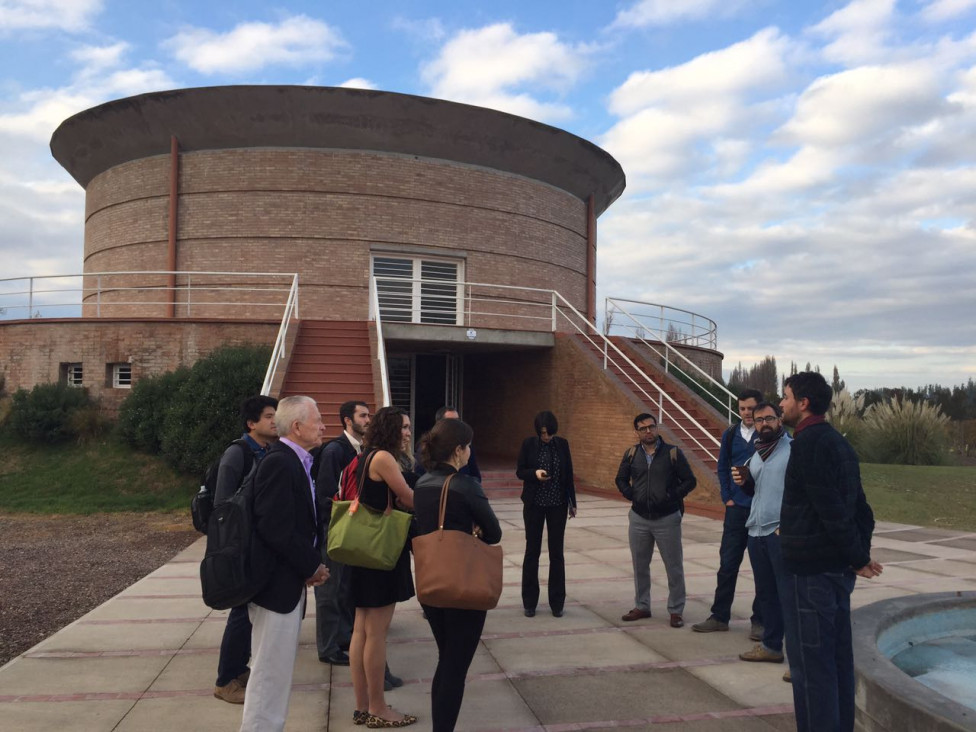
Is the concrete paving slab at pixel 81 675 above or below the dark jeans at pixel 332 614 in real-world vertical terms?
below

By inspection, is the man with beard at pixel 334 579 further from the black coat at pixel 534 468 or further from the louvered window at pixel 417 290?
the louvered window at pixel 417 290

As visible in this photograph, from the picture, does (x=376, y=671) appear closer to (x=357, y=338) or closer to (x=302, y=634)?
(x=302, y=634)

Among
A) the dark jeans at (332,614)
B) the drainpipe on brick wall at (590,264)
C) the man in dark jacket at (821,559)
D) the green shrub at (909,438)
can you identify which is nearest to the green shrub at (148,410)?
the dark jeans at (332,614)

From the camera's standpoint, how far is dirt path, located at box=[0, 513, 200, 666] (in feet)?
21.8

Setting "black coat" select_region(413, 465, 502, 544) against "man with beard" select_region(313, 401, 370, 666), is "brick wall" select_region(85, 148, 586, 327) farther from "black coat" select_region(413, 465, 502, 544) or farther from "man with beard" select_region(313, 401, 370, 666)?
"black coat" select_region(413, 465, 502, 544)

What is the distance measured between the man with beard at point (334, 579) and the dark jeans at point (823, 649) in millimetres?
2824

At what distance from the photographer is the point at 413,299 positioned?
20.1 m

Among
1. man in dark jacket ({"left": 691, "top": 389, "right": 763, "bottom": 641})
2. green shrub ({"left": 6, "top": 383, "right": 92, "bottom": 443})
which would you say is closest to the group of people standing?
man in dark jacket ({"left": 691, "top": 389, "right": 763, "bottom": 641})

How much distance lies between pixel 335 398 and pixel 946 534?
10092 millimetres

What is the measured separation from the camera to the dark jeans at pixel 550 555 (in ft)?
20.9

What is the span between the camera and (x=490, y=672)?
4980mm

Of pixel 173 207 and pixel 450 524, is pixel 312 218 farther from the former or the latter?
pixel 450 524

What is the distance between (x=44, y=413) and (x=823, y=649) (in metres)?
15.6

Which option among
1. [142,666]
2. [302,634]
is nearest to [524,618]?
[302,634]
